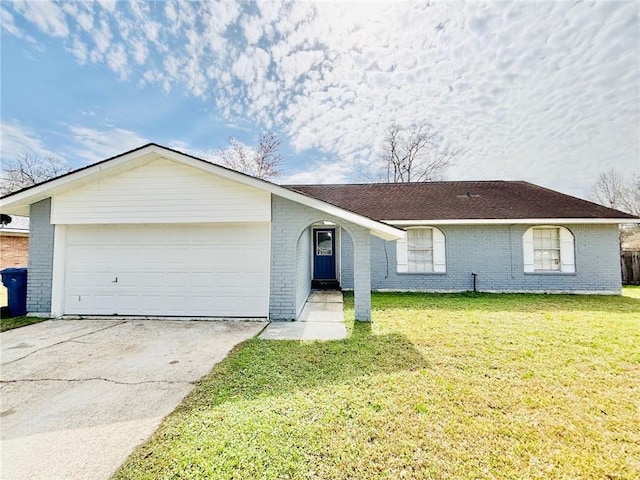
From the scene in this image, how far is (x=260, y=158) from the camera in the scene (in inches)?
979

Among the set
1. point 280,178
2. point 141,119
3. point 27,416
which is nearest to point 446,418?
point 27,416

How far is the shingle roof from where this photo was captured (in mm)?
11180

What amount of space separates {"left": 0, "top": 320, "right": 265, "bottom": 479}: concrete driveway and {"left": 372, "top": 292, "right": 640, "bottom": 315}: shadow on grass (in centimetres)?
522

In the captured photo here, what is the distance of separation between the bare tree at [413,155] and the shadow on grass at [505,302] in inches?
673

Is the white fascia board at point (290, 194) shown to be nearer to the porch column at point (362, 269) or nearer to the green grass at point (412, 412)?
the porch column at point (362, 269)

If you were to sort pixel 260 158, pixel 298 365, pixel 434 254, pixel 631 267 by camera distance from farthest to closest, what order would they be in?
pixel 260 158 < pixel 631 267 < pixel 434 254 < pixel 298 365

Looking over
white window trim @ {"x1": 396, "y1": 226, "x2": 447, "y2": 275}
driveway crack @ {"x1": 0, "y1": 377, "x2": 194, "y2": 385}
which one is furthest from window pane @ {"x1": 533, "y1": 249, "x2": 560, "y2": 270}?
driveway crack @ {"x1": 0, "y1": 377, "x2": 194, "y2": 385}

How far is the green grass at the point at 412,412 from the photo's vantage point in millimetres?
2338

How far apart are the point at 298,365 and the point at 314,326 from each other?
7.42ft

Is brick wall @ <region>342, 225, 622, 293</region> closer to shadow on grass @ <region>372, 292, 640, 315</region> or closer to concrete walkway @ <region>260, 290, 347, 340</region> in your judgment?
shadow on grass @ <region>372, 292, 640, 315</region>

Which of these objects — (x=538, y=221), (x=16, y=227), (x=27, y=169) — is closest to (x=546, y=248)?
(x=538, y=221)

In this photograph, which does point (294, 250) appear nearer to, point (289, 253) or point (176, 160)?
point (289, 253)

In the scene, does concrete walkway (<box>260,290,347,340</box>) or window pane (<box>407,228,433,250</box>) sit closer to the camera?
concrete walkway (<box>260,290,347,340</box>)

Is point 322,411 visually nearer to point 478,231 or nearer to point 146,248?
A: point 146,248
